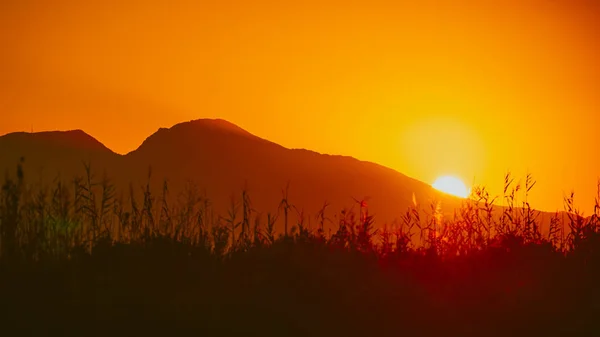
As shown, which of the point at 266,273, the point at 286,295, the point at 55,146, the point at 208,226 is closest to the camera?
the point at 286,295

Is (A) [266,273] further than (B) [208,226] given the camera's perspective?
No

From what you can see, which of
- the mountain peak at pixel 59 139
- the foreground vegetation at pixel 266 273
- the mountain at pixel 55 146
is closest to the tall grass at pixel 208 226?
the foreground vegetation at pixel 266 273

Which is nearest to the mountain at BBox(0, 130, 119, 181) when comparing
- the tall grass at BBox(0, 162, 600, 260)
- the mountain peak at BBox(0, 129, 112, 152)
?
the mountain peak at BBox(0, 129, 112, 152)

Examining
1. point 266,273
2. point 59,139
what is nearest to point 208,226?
point 266,273

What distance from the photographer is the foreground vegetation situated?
6.70 metres

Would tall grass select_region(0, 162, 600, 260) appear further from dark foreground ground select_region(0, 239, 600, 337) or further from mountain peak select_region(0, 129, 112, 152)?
mountain peak select_region(0, 129, 112, 152)

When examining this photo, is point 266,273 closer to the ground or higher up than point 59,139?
closer to the ground

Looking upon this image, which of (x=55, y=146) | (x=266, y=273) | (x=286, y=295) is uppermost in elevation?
(x=55, y=146)

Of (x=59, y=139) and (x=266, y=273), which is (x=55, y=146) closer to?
(x=59, y=139)

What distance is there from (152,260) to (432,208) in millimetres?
4474

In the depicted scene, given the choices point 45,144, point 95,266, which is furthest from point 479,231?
point 45,144

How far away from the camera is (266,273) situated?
758cm

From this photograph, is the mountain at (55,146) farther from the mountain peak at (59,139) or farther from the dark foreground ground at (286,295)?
the dark foreground ground at (286,295)

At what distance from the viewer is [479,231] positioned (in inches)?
394
